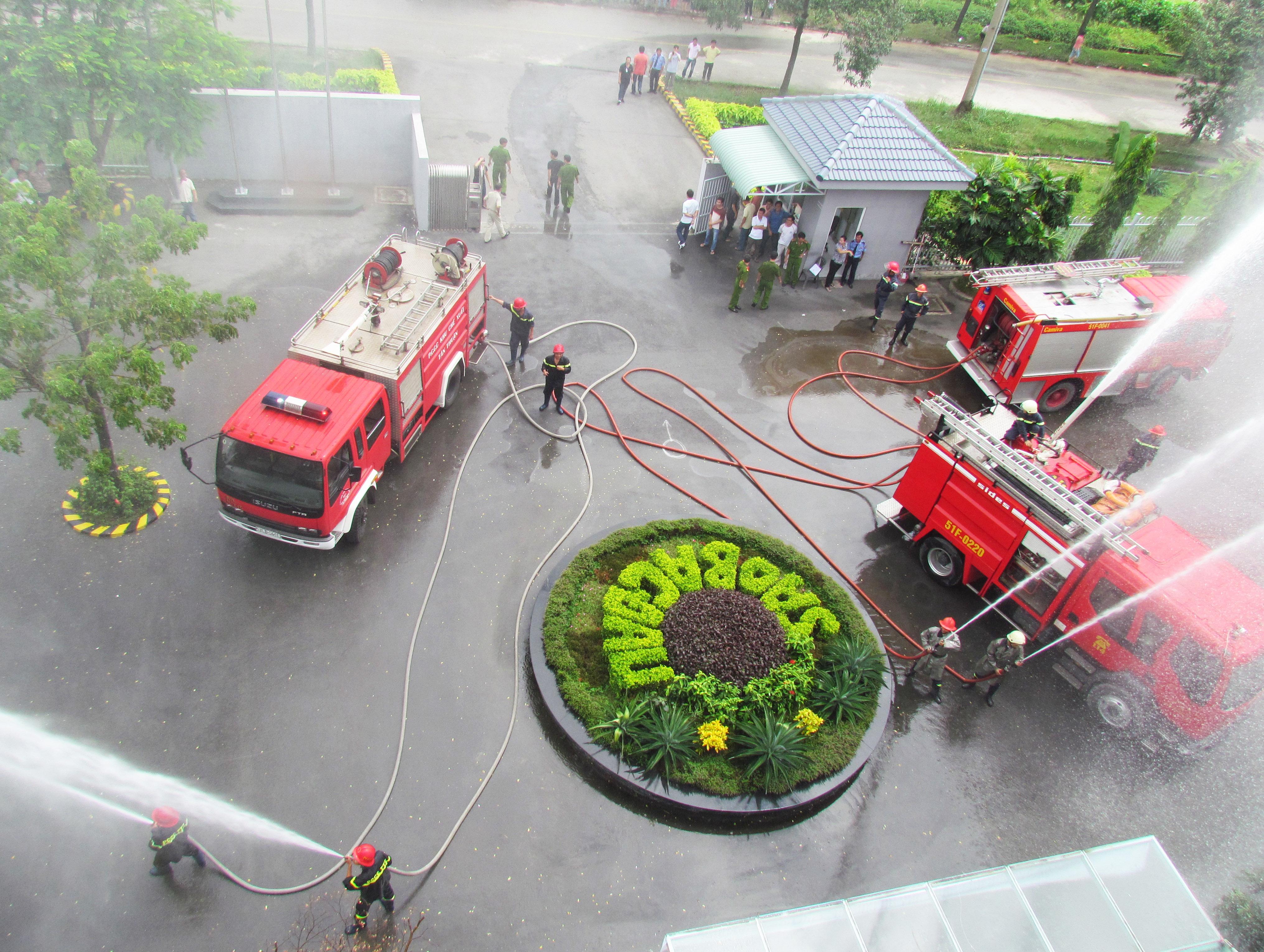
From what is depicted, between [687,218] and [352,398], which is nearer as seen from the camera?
[352,398]

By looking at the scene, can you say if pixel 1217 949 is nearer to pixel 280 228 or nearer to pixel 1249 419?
pixel 1249 419

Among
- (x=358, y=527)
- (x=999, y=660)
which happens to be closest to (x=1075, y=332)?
(x=999, y=660)

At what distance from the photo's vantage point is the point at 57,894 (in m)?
10.1

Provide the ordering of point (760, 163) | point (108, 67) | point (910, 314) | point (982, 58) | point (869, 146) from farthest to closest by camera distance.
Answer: point (982, 58), point (760, 163), point (869, 146), point (910, 314), point (108, 67)

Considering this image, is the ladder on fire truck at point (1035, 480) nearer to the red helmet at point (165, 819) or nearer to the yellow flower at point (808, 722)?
the yellow flower at point (808, 722)

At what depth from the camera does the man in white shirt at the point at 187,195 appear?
21719 millimetres

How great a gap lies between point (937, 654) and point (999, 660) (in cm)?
109

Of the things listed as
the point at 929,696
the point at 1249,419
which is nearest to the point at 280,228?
the point at 929,696

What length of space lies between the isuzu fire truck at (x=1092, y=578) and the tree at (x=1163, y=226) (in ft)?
46.4

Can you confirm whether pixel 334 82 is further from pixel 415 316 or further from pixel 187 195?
pixel 415 316

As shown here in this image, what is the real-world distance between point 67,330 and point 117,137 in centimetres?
1392

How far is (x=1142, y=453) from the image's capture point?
17375 mm

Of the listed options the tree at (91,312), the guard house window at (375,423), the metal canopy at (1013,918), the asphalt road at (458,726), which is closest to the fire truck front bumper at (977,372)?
the asphalt road at (458,726)

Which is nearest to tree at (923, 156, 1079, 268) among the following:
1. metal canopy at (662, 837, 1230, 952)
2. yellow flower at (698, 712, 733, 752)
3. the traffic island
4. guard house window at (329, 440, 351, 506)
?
the traffic island
